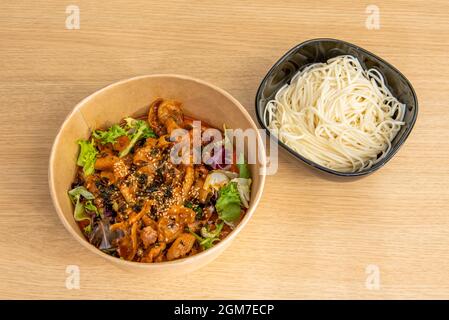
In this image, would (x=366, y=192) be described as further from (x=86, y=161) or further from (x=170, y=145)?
(x=86, y=161)

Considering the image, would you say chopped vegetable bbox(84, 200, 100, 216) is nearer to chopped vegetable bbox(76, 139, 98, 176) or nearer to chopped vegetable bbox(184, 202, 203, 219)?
chopped vegetable bbox(76, 139, 98, 176)

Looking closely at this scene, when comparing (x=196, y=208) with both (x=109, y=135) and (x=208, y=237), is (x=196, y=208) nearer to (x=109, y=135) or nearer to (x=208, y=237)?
(x=208, y=237)

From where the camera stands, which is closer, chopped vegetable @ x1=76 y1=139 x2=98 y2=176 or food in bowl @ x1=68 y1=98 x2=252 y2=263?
food in bowl @ x1=68 y1=98 x2=252 y2=263

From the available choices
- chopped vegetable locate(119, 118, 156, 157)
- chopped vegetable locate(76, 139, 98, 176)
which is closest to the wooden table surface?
chopped vegetable locate(76, 139, 98, 176)

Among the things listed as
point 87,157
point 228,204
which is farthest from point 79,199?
point 228,204
